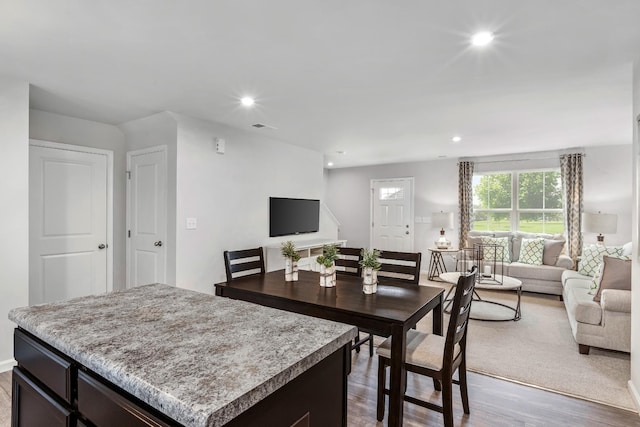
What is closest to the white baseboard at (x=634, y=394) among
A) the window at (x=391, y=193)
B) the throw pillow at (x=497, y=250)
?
the throw pillow at (x=497, y=250)

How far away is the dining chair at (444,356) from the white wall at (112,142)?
3465 millimetres

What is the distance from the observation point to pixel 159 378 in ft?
2.74

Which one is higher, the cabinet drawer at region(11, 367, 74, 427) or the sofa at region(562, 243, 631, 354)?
the cabinet drawer at region(11, 367, 74, 427)

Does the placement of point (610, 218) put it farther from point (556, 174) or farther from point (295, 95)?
point (295, 95)

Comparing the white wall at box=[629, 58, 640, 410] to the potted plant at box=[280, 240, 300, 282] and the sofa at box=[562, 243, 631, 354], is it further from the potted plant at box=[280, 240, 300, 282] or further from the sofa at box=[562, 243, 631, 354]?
the potted plant at box=[280, 240, 300, 282]

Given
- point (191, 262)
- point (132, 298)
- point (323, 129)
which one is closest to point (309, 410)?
point (132, 298)

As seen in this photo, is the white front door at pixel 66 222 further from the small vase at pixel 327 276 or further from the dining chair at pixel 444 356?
the dining chair at pixel 444 356

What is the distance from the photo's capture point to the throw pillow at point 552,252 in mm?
5339

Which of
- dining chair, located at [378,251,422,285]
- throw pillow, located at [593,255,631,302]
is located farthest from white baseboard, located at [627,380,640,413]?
dining chair, located at [378,251,422,285]

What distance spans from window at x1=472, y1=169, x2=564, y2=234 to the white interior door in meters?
5.37

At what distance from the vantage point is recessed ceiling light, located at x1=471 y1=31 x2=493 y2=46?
2.00 metres

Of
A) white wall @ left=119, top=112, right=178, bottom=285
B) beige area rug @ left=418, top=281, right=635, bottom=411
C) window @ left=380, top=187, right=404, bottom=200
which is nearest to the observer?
beige area rug @ left=418, top=281, right=635, bottom=411

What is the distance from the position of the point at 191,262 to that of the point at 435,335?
2.60 meters

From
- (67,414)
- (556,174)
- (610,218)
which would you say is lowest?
(67,414)
